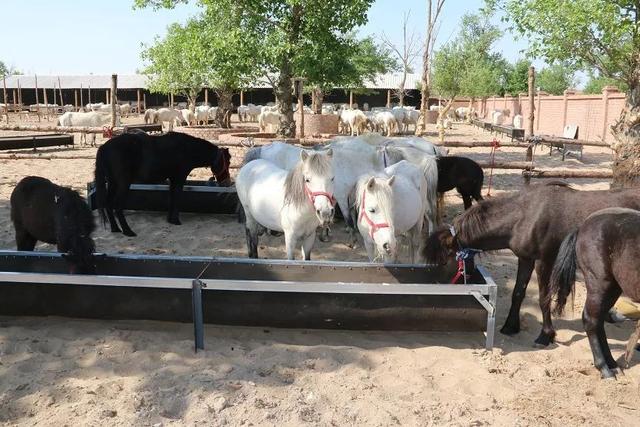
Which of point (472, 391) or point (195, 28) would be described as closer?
point (472, 391)

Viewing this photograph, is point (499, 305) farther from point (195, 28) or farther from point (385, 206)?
point (195, 28)

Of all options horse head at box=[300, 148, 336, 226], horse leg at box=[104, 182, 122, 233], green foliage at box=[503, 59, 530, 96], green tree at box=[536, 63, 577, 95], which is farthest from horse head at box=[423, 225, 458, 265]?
green tree at box=[536, 63, 577, 95]

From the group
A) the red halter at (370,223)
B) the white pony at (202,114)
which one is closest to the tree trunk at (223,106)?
the white pony at (202,114)

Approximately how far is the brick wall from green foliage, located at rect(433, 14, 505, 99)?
3.79 m

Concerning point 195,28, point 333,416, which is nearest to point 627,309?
point 333,416

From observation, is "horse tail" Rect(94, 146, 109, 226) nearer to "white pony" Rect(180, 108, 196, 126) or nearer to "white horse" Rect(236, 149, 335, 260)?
"white horse" Rect(236, 149, 335, 260)

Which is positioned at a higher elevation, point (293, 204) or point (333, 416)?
point (293, 204)

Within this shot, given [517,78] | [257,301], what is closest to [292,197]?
[257,301]

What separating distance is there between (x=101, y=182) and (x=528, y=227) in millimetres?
5416

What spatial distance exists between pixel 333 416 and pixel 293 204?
2.08 meters

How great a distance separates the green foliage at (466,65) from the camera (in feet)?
93.9

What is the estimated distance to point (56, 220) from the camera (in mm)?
4512

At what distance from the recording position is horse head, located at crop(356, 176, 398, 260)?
13.7 ft

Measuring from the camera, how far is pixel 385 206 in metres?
4.23
